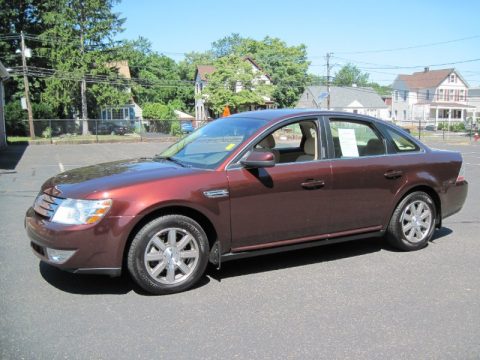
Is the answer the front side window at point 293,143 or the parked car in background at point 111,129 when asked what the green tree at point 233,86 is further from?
the front side window at point 293,143

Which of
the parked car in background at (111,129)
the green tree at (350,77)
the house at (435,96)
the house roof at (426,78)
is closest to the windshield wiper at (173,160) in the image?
the parked car in background at (111,129)

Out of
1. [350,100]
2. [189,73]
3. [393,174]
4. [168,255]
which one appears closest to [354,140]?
[393,174]

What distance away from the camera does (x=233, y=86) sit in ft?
156

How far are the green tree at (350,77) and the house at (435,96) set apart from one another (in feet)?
210

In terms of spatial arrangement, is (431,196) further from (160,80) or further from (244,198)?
(160,80)

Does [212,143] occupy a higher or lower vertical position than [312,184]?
higher

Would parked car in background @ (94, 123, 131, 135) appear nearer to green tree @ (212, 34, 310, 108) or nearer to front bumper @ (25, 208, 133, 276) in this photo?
green tree @ (212, 34, 310, 108)

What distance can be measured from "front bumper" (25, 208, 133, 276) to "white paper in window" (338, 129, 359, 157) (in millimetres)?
2455

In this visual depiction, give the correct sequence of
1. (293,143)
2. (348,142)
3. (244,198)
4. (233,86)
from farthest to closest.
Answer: (233,86)
(293,143)
(348,142)
(244,198)

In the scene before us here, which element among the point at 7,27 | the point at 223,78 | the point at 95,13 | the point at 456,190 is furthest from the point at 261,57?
the point at 456,190

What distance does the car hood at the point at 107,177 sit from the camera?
4141 mm

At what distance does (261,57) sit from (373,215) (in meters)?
57.1

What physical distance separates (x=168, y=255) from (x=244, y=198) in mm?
874

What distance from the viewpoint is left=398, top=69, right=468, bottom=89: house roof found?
68938mm
